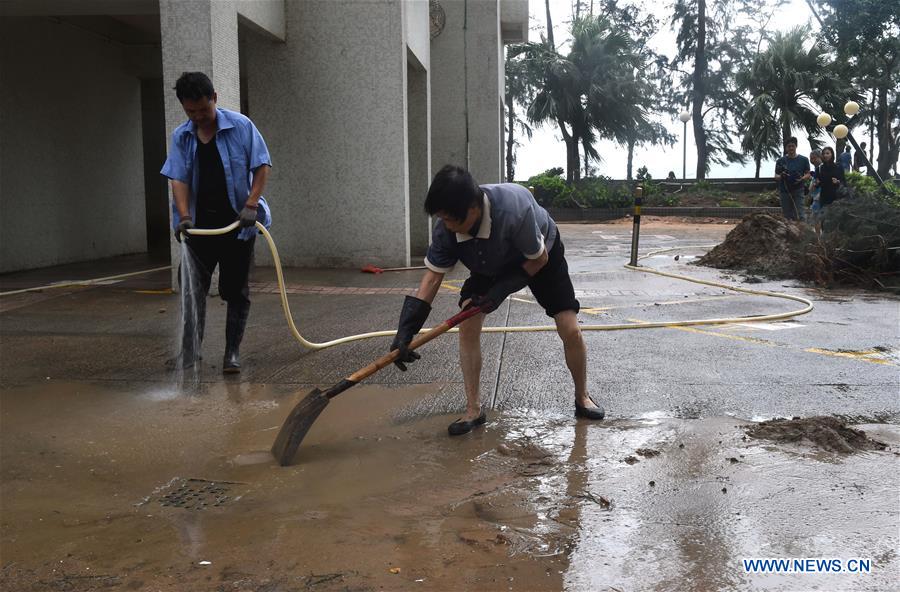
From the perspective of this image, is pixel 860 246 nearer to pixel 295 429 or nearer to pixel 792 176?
pixel 792 176

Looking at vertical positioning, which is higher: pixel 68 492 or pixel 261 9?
pixel 261 9

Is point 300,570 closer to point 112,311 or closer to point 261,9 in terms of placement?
point 112,311

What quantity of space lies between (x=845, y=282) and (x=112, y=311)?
7626 mm

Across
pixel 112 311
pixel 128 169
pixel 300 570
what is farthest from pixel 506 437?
pixel 128 169

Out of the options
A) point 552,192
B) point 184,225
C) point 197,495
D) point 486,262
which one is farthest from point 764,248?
point 552,192

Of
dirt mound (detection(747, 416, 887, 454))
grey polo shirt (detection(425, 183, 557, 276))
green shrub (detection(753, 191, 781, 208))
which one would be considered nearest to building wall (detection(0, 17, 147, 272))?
grey polo shirt (detection(425, 183, 557, 276))

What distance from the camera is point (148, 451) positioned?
373cm

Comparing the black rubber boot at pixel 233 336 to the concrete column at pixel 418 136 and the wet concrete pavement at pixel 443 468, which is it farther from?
the concrete column at pixel 418 136

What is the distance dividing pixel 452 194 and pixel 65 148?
966 cm

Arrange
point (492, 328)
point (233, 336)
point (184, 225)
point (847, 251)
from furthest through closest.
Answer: point (847, 251), point (492, 328), point (233, 336), point (184, 225)

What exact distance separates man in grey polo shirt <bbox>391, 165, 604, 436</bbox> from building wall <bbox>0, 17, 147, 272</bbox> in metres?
8.27

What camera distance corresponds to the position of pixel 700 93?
3722 cm

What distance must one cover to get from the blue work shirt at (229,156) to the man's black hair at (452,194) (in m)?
1.88

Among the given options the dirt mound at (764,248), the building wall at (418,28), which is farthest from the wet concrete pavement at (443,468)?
the building wall at (418,28)
